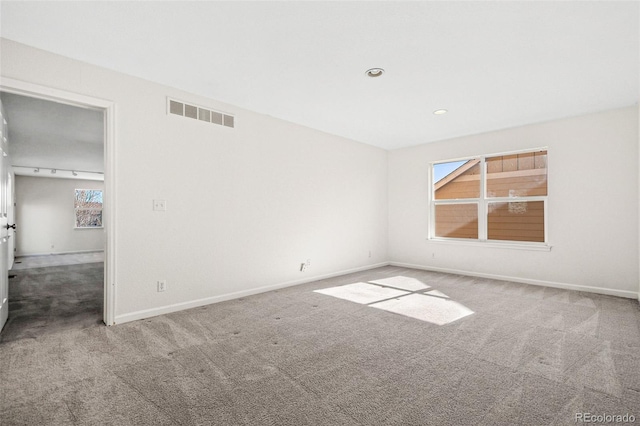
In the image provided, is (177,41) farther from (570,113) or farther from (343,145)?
(570,113)

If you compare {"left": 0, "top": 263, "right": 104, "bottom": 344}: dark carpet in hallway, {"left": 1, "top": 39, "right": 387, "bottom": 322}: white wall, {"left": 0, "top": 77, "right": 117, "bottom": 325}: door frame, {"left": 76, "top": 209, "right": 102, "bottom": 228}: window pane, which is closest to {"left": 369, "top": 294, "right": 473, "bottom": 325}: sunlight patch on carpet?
{"left": 1, "top": 39, "right": 387, "bottom": 322}: white wall

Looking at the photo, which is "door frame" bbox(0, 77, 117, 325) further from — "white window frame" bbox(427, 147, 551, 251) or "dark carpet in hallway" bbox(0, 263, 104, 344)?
"white window frame" bbox(427, 147, 551, 251)

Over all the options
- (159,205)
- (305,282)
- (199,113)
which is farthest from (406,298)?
(199,113)

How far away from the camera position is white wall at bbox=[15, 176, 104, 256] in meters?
8.98

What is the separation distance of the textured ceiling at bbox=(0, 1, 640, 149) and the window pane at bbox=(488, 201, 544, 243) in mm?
1605

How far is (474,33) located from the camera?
7.98ft

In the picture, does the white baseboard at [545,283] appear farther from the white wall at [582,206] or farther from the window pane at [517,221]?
the window pane at [517,221]

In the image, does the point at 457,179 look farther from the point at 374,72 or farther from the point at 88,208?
the point at 88,208

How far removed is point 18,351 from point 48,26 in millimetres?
2605

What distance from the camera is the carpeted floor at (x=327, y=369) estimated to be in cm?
168

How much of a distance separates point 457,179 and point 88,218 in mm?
11385

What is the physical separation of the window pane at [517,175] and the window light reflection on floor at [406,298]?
2237mm

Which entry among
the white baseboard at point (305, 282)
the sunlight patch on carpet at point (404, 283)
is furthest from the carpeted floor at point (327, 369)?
the sunlight patch on carpet at point (404, 283)

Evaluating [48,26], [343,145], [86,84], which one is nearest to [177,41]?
[48,26]
